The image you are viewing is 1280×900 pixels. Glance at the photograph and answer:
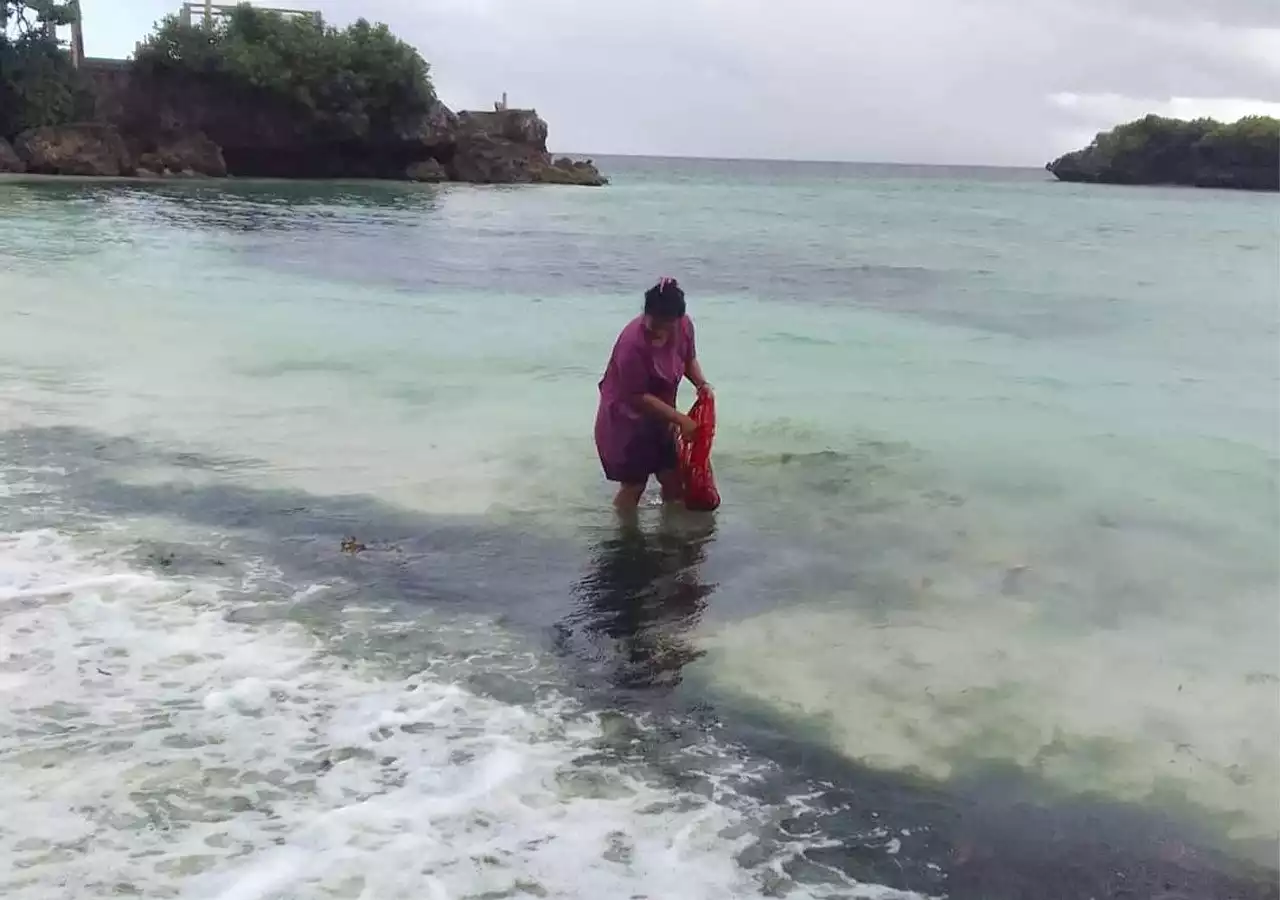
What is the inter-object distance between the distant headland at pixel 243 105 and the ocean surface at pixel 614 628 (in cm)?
3723

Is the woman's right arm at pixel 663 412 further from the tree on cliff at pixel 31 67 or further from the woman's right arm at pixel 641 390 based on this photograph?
the tree on cliff at pixel 31 67

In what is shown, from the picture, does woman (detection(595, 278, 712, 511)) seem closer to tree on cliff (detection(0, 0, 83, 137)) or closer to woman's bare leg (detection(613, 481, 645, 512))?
woman's bare leg (detection(613, 481, 645, 512))

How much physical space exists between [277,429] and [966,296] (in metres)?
13.1

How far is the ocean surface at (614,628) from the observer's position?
373 cm

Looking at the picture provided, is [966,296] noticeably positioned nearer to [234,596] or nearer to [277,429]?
[277,429]

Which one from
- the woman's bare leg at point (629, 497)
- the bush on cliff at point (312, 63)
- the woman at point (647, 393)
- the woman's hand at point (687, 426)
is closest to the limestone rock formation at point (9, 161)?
the bush on cliff at point (312, 63)

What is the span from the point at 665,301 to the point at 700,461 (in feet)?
3.78

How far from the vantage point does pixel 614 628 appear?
5398 millimetres

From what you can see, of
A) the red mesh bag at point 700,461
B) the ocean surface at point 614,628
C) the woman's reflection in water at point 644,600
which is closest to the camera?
the ocean surface at point 614,628

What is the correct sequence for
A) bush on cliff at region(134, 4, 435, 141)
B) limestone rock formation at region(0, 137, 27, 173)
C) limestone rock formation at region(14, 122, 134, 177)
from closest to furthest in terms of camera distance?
limestone rock formation at region(0, 137, 27, 173) → limestone rock formation at region(14, 122, 134, 177) → bush on cliff at region(134, 4, 435, 141)

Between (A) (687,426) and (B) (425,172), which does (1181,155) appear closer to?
(B) (425,172)

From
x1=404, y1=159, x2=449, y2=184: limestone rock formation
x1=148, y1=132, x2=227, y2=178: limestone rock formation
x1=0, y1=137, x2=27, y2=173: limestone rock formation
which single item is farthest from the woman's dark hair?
x1=404, y1=159, x2=449, y2=184: limestone rock formation

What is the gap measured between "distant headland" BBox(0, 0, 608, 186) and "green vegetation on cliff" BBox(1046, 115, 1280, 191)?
173ft

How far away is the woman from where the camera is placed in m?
6.25
